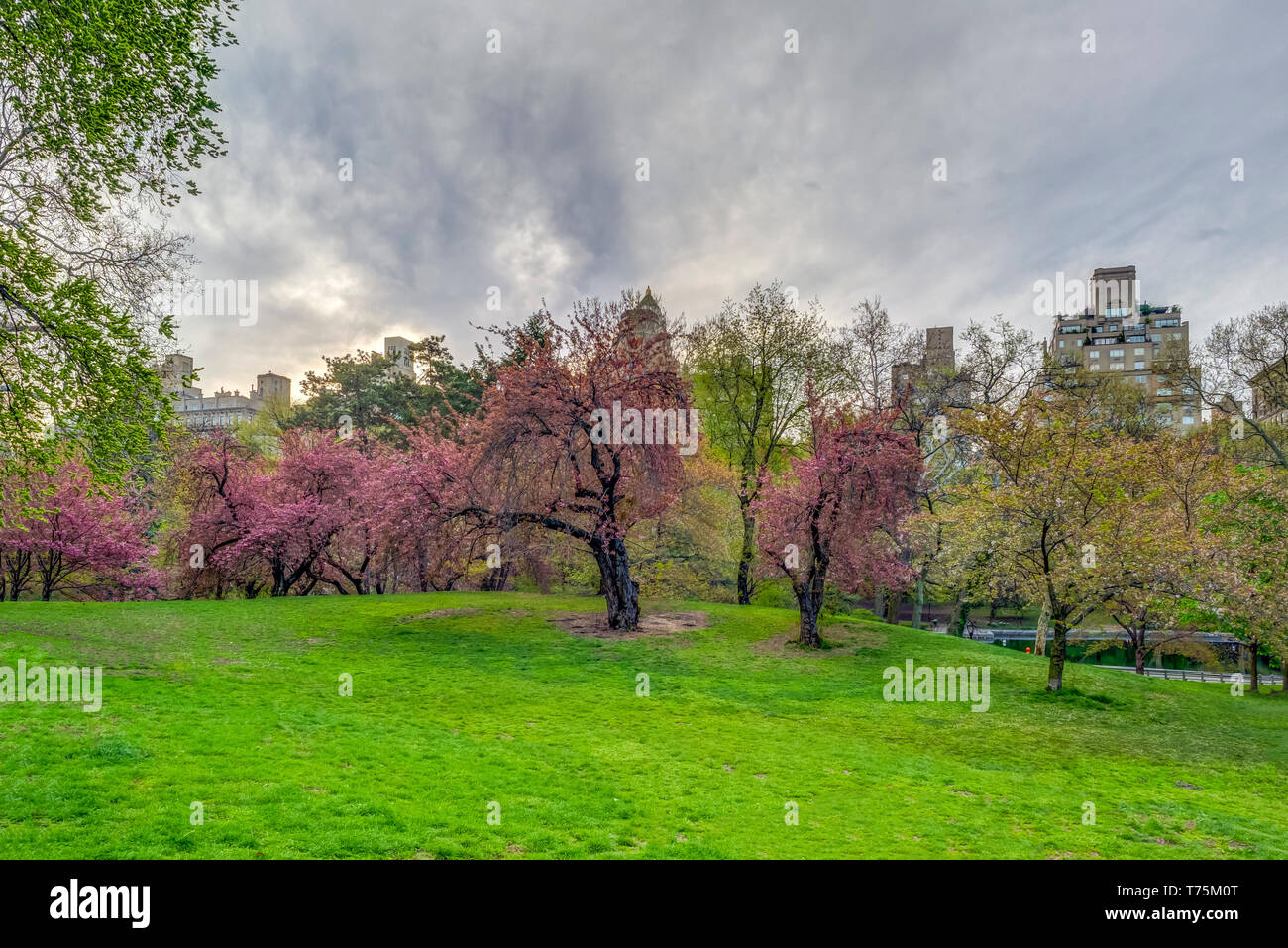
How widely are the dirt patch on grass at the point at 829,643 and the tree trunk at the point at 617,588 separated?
4.33 meters

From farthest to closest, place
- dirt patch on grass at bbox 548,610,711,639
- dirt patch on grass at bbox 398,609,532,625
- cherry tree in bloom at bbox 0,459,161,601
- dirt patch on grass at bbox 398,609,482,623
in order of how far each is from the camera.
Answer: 1. cherry tree in bloom at bbox 0,459,161,601
2. dirt patch on grass at bbox 398,609,532,625
3. dirt patch on grass at bbox 398,609,482,623
4. dirt patch on grass at bbox 548,610,711,639

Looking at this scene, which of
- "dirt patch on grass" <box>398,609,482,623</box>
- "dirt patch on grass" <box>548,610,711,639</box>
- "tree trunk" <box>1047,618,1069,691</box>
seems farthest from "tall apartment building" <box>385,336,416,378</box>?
"tree trunk" <box>1047,618,1069,691</box>

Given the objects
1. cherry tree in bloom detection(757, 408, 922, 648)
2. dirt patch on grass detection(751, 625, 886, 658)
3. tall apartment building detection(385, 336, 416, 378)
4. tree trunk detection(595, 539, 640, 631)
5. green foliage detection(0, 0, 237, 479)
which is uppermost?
tall apartment building detection(385, 336, 416, 378)

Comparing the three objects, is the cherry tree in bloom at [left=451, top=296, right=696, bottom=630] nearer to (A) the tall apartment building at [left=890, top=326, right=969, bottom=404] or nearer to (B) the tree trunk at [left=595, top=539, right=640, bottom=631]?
(B) the tree trunk at [left=595, top=539, right=640, bottom=631]

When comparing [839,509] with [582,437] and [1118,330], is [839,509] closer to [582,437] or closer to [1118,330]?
[582,437]

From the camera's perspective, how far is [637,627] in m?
21.2

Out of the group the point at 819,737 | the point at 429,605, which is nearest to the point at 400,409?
the point at 429,605

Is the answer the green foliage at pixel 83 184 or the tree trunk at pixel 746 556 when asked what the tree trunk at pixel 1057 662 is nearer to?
the tree trunk at pixel 746 556

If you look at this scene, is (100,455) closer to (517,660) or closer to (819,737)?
(517,660)

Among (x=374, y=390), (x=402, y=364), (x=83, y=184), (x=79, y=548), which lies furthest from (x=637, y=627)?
(x=402, y=364)

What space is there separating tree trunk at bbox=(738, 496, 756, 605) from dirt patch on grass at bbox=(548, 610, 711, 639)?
4.80 meters

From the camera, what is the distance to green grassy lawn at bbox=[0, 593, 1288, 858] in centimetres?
655

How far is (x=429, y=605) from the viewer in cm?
2369
